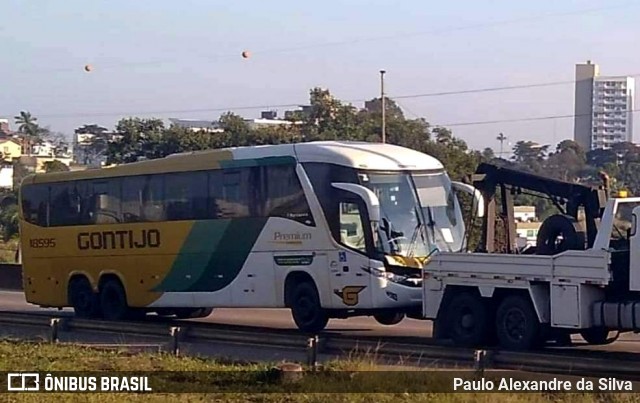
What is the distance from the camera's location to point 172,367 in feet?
53.0

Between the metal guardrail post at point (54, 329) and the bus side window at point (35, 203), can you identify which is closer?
the metal guardrail post at point (54, 329)

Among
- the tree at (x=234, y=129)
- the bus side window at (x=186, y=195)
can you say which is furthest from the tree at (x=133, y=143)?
the bus side window at (x=186, y=195)

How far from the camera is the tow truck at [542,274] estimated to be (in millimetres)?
17266

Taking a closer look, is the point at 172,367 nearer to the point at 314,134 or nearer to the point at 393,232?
the point at 393,232

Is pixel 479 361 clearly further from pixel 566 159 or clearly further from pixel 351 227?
pixel 566 159

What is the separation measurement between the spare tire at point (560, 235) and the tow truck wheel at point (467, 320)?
1.23 m

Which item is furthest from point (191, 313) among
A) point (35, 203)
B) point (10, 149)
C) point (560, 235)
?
point (10, 149)

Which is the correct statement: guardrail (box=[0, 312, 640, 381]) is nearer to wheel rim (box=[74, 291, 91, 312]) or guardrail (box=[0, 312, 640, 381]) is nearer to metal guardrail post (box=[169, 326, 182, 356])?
metal guardrail post (box=[169, 326, 182, 356])

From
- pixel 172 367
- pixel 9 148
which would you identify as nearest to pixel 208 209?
pixel 172 367

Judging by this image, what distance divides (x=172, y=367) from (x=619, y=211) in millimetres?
6566

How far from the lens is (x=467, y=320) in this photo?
1934cm

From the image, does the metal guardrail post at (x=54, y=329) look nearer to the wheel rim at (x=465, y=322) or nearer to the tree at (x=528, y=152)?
the wheel rim at (x=465, y=322)

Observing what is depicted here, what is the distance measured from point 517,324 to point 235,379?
5.47 meters

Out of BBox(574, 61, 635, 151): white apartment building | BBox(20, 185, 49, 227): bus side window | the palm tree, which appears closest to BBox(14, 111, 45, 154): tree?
the palm tree
